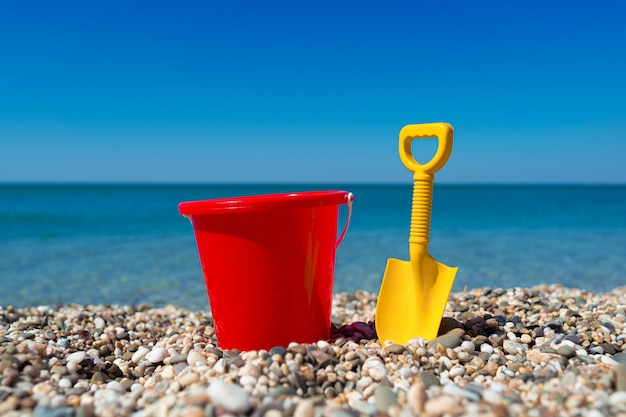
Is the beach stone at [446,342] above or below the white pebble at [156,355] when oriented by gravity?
above

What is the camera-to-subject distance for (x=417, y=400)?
169 cm

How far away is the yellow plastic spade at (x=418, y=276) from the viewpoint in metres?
2.57

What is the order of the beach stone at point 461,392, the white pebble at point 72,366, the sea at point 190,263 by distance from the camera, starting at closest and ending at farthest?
the beach stone at point 461,392
the white pebble at point 72,366
the sea at point 190,263

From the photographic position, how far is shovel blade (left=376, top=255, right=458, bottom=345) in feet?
8.70

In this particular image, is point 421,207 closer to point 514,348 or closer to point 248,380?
point 514,348

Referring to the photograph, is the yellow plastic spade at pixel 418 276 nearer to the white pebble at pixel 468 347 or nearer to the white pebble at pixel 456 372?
the white pebble at pixel 468 347

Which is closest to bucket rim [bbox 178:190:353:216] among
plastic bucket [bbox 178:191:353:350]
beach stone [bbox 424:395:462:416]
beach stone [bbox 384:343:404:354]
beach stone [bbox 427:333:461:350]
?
plastic bucket [bbox 178:191:353:350]

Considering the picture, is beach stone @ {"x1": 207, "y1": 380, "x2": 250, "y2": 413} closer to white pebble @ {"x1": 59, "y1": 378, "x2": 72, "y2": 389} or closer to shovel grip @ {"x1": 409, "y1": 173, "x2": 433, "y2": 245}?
white pebble @ {"x1": 59, "y1": 378, "x2": 72, "y2": 389}

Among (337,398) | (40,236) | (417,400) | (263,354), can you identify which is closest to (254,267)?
(263,354)

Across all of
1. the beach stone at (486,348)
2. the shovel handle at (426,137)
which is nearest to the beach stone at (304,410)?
the beach stone at (486,348)

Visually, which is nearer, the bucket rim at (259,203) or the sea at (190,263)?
the bucket rim at (259,203)

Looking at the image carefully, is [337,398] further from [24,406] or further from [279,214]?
[24,406]

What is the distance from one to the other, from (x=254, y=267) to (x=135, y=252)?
772 cm

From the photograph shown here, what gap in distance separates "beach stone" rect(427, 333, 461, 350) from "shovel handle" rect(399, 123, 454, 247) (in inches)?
18.0
